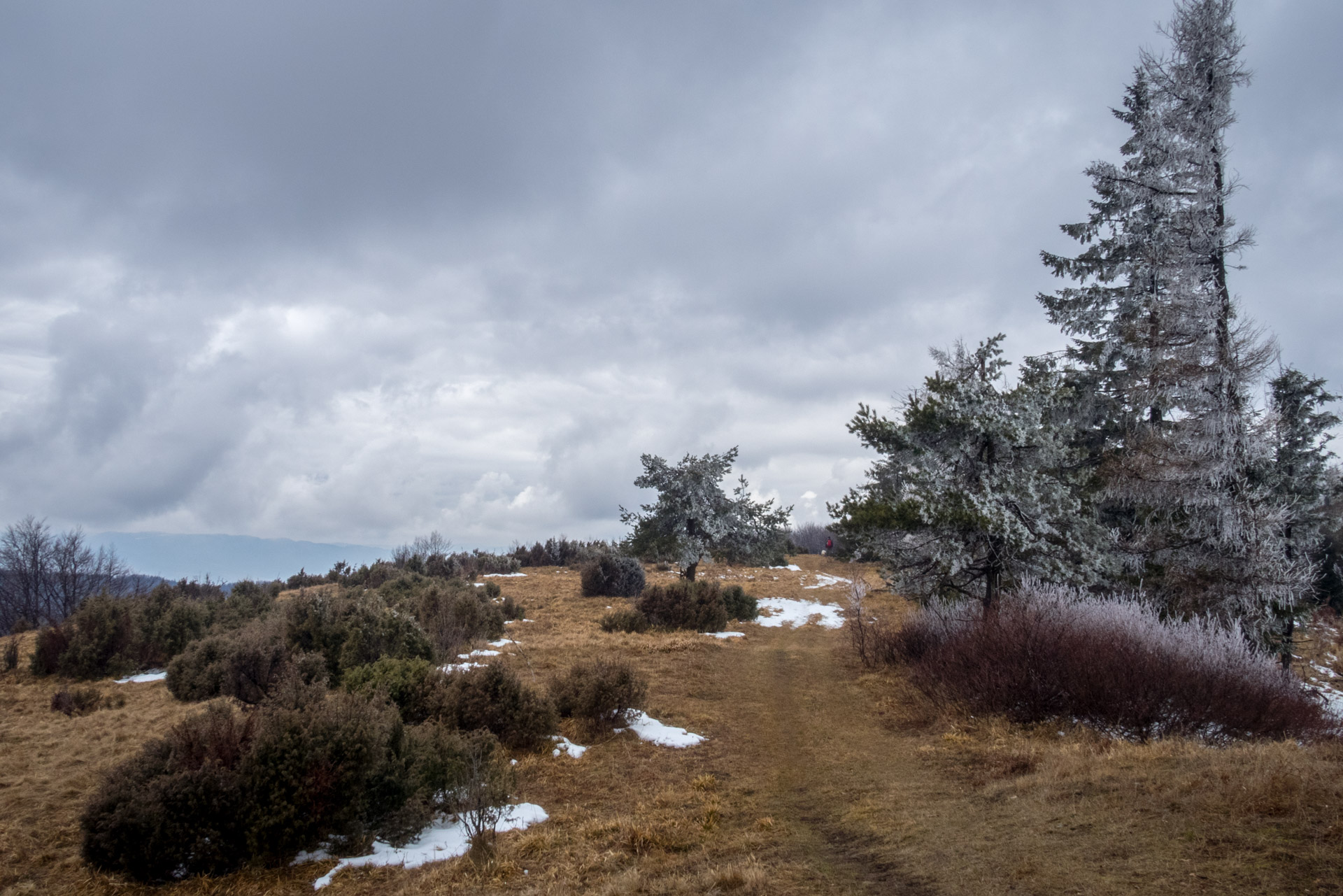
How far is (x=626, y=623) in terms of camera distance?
69.6ft

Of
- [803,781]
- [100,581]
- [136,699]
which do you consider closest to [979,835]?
[803,781]

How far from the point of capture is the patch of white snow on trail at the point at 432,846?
20.1 ft

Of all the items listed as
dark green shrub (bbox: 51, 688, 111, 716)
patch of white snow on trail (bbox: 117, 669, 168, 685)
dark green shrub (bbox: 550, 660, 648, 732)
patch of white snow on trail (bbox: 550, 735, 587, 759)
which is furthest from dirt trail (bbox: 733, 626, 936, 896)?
patch of white snow on trail (bbox: 117, 669, 168, 685)

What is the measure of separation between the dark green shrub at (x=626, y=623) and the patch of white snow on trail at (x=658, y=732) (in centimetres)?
955

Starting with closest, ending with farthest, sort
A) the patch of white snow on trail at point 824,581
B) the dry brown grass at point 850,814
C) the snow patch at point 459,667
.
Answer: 1. the dry brown grass at point 850,814
2. the snow patch at point 459,667
3. the patch of white snow on trail at point 824,581

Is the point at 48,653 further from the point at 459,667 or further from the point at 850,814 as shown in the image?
the point at 850,814

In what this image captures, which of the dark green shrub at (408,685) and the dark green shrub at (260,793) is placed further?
the dark green shrub at (408,685)

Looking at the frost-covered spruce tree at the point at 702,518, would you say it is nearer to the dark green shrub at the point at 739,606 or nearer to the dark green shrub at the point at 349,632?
the dark green shrub at the point at 739,606

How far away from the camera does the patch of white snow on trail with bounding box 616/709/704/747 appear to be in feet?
34.1

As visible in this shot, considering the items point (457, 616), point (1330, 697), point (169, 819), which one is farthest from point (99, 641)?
point (1330, 697)

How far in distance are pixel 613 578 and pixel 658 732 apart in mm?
18412

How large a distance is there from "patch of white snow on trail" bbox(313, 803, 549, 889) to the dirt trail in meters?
2.72

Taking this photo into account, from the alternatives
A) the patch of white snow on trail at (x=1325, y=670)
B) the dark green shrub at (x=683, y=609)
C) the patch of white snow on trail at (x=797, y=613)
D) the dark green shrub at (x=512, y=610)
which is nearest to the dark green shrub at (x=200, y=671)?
the dark green shrub at (x=512, y=610)

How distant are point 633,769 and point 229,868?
4717mm
